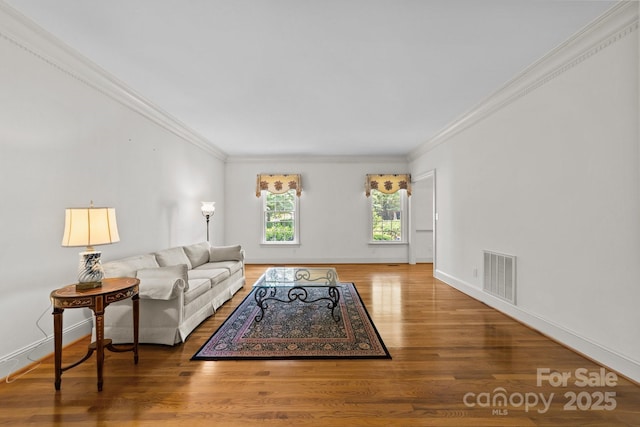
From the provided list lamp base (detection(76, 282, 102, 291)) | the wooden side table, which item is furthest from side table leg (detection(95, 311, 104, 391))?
lamp base (detection(76, 282, 102, 291))

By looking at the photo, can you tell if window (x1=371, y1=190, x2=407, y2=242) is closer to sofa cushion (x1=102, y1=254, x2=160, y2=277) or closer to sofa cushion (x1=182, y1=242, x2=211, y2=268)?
sofa cushion (x1=182, y1=242, x2=211, y2=268)

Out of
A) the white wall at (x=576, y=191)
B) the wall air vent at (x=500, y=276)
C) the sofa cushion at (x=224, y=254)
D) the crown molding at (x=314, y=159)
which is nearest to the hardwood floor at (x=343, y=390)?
the white wall at (x=576, y=191)

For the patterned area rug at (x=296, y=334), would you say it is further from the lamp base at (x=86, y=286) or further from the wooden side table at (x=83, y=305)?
the lamp base at (x=86, y=286)

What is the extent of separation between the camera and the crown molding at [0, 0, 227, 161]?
2207 millimetres

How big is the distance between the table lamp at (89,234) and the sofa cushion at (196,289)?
86 cm

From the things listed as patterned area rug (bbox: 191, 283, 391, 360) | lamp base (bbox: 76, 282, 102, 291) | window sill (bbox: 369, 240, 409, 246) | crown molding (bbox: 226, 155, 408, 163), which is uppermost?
crown molding (bbox: 226, 155, 408, 163)

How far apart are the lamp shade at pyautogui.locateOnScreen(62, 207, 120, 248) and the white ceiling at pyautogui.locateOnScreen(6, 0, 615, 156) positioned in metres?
1.52

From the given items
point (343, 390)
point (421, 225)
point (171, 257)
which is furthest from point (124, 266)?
point (421, 225)

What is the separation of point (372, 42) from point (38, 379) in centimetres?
388

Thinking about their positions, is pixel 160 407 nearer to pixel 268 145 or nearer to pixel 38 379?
pixel 38 379

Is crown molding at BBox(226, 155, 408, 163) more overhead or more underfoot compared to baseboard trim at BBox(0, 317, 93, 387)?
more overhead

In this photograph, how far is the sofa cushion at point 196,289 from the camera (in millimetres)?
2988

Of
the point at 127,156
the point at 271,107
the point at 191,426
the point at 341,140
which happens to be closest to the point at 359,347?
the point at 191,426

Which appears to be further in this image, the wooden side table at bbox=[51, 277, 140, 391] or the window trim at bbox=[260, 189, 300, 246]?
the window trim at bbox=[260, 189, 300, 246]
